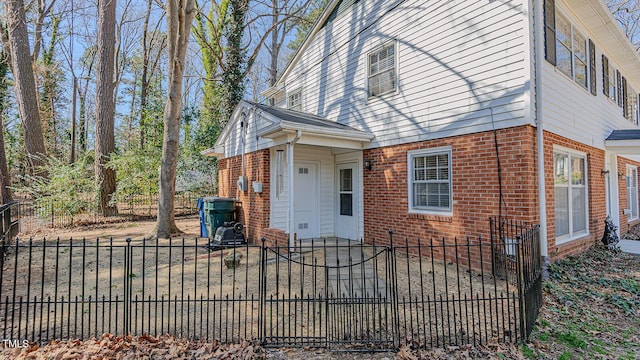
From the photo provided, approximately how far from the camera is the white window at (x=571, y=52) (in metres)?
6.55

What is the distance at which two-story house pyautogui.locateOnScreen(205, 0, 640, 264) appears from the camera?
5.56 metres

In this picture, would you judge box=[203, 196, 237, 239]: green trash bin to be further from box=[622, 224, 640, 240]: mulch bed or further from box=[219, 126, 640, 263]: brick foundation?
box=[622, 224, 640, 240]: mulch bed

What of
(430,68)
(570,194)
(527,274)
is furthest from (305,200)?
(570,194)

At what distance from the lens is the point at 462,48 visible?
6.21 meters

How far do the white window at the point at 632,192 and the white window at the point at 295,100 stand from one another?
477 inches

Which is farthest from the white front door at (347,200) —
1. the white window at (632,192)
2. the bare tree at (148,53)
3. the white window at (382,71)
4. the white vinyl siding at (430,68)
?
the bare tree at (148,53)

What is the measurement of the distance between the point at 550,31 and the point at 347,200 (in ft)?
19.3

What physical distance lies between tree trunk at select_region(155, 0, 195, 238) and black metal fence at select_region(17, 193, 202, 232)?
453 centimetres

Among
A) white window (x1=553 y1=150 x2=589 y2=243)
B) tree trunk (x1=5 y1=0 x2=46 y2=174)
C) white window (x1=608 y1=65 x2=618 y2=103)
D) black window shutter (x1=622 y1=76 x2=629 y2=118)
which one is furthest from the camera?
tree trunk (x1=5 y1=0 x2=46 y2=174)

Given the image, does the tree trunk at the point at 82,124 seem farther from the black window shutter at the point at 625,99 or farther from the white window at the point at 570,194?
the black window shutter at the point at 625,99

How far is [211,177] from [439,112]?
12.6 metres

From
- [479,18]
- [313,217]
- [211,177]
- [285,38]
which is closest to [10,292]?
[313,217]

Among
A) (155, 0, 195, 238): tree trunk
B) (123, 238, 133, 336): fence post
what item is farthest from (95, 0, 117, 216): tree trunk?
(123, 238, 133, 336): fence post

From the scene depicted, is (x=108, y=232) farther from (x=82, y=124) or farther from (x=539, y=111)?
(x=82, y=124)
